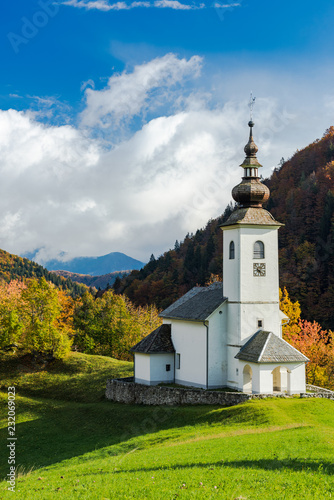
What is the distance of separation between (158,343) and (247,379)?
7.94m

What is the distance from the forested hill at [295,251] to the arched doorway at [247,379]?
39.9 m

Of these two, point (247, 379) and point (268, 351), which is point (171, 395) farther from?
point (268, 351)

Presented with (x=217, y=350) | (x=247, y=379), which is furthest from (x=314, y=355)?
(x=247, y=379)

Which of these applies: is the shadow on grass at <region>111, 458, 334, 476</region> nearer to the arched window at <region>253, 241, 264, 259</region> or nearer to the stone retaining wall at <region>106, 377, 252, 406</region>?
the stone retaining wall at <region>106, 377, 252, 406</region>

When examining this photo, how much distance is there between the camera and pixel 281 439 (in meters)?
18.9

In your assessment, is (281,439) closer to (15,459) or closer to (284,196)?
(15,459)

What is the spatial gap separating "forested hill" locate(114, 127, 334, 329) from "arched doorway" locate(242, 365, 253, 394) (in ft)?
131

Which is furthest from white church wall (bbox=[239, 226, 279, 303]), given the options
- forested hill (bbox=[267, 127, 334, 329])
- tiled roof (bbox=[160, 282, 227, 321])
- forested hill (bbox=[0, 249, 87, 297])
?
forested hill (bbox=[0, 249, 87, 297])

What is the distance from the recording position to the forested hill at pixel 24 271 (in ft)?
503

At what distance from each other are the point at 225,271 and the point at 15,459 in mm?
17280

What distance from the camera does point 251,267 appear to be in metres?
33.6

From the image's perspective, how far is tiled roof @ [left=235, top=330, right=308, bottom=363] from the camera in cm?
2992

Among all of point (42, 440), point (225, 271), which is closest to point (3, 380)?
point (42, 440)

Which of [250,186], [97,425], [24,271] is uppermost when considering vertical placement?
[24,271]
